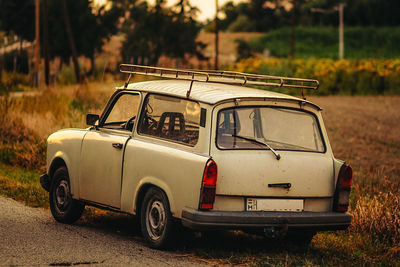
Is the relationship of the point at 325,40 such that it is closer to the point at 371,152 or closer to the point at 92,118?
the point at 371,152

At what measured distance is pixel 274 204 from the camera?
7918 millimetres

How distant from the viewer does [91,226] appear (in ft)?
32.6

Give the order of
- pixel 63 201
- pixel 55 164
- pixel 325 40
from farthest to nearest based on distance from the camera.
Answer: pixel 325 40 < pixel 55 164 < pixel 63 201

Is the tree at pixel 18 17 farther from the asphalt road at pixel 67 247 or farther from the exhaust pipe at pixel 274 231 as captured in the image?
the exhaust pipe at pixel 274 231

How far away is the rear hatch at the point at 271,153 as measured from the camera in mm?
7789

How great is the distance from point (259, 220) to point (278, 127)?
3.67ft

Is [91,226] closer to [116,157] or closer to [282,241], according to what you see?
[116,157]

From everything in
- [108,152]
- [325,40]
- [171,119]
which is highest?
[325,40]

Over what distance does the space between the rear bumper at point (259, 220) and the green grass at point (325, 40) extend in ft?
300

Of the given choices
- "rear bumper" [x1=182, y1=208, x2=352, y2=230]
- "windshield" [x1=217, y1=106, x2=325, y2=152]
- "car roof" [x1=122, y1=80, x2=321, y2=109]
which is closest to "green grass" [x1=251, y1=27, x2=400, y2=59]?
"car roof" [x1=122, y1=80, x2=321, y2=109]

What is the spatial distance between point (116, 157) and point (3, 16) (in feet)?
177

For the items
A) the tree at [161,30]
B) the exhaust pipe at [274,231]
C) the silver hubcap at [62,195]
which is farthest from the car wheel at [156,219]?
the tree at [161,30]

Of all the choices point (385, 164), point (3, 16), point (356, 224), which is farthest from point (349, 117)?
point (3, 16)

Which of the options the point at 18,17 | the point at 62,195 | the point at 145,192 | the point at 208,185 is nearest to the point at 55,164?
the point at 62,195
